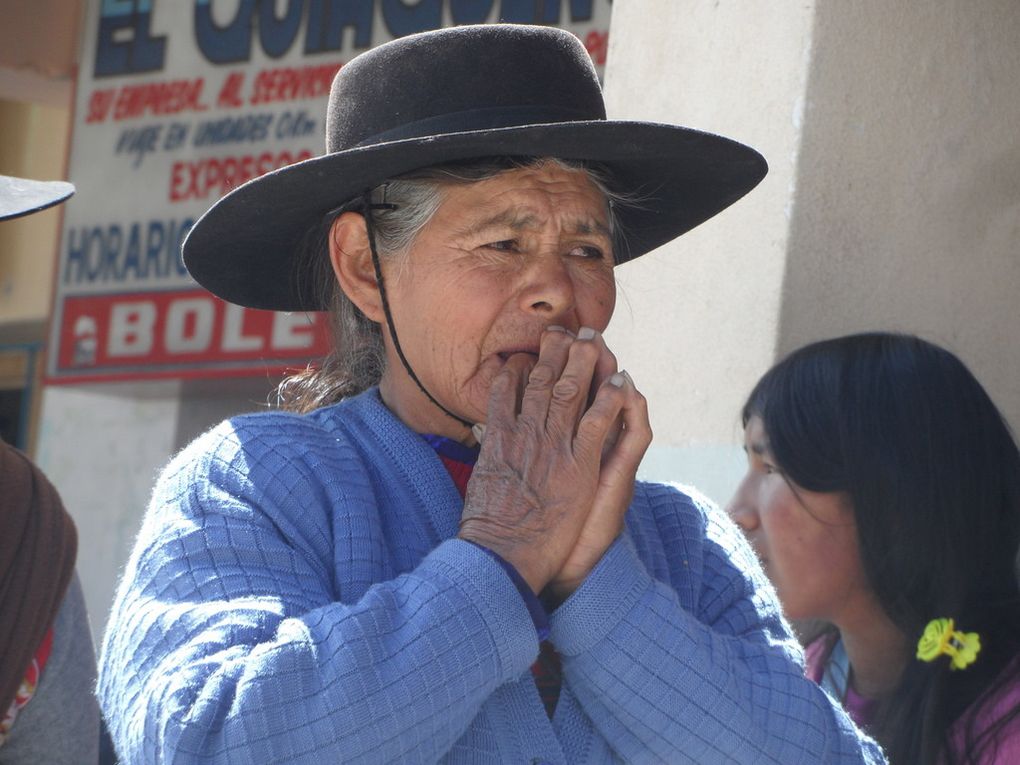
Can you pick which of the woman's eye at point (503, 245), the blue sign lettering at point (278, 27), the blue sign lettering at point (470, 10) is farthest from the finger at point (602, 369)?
the blue sign lettering at point (278, 27)

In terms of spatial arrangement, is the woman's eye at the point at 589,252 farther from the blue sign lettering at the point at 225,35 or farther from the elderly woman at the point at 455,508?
the blue sign lettering at the point at 225,35

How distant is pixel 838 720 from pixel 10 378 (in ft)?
23.5

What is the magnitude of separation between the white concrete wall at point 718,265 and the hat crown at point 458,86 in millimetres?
1224

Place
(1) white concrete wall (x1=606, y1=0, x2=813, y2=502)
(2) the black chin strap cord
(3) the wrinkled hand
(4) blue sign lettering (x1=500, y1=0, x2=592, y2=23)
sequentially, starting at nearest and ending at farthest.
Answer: (3) the wrinkled hand → (2) the black chin strap cord → (1) white concrete wall (x1=606, y1=0, x2=813, y2=502) → (4) blue sign lettering (x1=500, y1=0, x2=592, y2=23)

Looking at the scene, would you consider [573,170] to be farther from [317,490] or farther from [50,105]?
[50,105]

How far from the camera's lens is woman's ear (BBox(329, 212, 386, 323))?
82.2 inches

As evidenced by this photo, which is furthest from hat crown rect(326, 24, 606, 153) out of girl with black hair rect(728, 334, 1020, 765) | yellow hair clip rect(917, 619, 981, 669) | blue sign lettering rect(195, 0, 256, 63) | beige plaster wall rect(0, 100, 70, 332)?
beige plaster wall rect(0, 100, 70, 332)

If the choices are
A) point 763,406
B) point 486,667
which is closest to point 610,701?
point 486,667

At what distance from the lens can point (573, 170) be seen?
2068mm

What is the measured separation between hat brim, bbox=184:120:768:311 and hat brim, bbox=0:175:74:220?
64 centimetres

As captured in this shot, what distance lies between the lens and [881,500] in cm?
302

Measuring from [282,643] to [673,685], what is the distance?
0.48 metres

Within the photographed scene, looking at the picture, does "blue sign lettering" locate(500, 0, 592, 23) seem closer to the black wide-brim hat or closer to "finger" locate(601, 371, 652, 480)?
the black wide-brim hat

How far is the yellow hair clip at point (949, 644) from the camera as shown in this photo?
2805 millimetres
